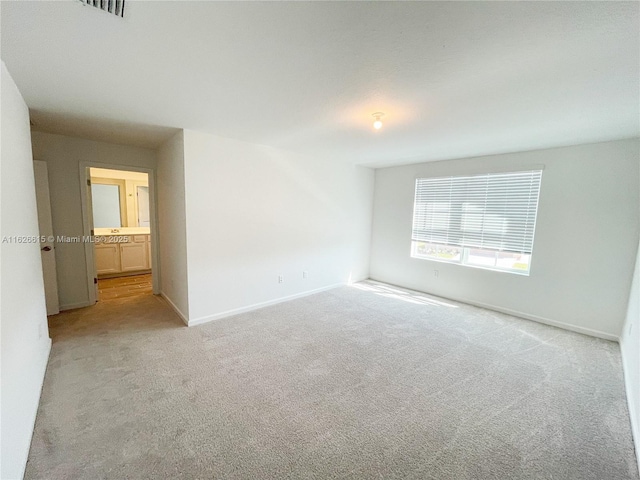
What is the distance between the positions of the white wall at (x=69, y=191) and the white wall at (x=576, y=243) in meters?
5.48

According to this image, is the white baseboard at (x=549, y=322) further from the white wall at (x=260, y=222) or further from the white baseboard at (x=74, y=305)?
the white baseboard at (x=74, y=305)

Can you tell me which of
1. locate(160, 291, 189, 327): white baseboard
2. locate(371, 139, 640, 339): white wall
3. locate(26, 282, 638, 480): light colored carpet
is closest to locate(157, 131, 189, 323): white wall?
locate(160, 291, 189, 327): white baseboard

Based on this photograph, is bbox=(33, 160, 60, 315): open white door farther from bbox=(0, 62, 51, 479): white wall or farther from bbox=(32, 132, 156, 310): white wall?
bbox=(0, 62, 51, 479): white wall

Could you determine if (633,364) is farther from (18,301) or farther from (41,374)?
(41,374)

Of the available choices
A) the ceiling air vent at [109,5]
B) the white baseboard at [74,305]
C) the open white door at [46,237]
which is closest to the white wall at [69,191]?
the white baseboard at [74,305]

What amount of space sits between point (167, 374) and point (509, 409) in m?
2.82

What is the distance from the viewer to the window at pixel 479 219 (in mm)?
3637

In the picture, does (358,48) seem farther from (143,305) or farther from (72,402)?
(143,305)

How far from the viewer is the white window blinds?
3.62m

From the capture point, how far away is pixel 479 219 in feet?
13.3

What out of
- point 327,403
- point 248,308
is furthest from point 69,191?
point 327,403

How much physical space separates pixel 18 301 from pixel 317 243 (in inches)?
138

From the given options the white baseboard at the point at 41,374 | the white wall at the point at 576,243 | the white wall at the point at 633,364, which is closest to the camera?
the white baseboard at the point at 41,374

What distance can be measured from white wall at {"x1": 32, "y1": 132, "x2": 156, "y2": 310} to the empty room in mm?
26
